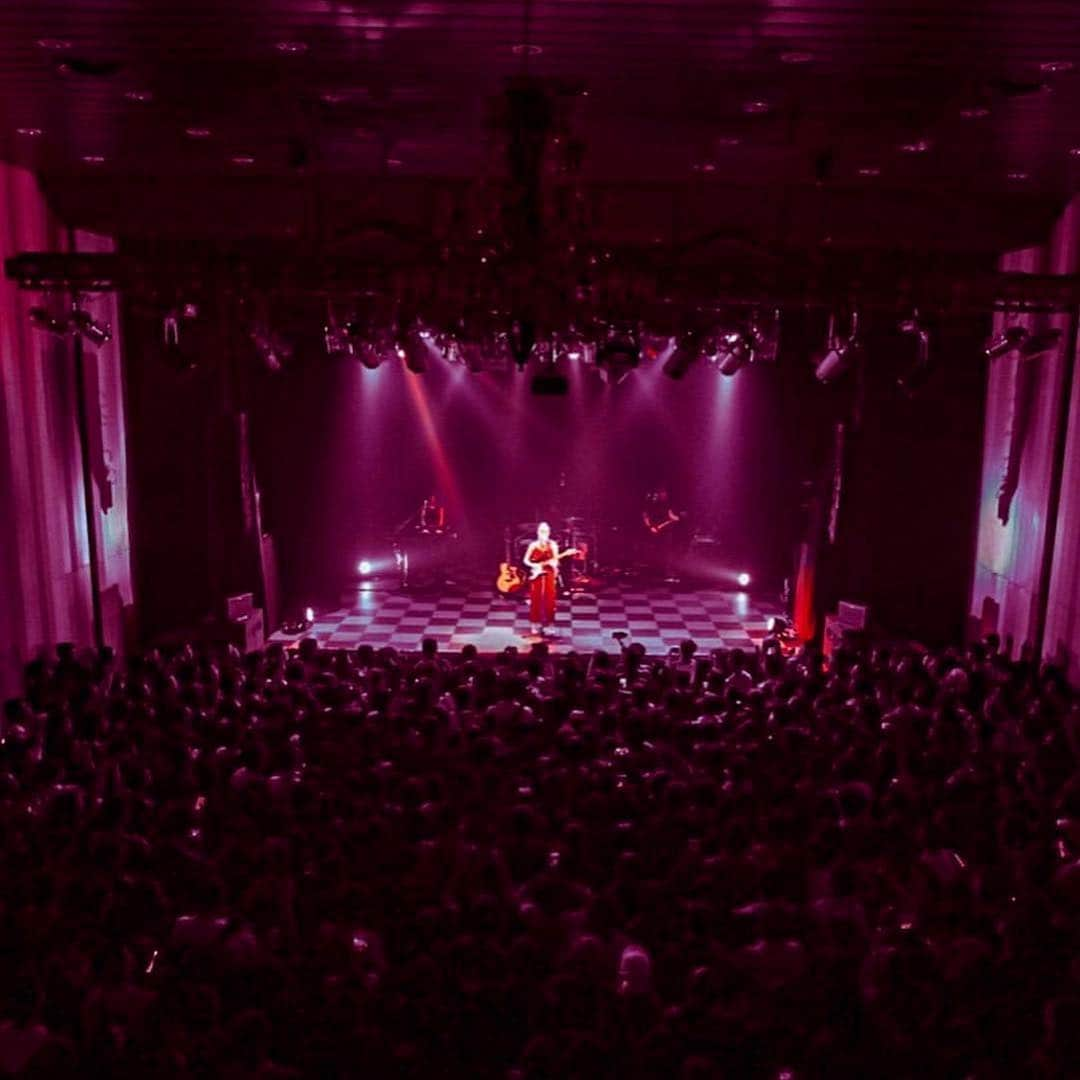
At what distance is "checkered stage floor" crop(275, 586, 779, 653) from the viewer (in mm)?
13234

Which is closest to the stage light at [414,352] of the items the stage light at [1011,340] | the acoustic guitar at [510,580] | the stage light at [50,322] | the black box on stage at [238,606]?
the stage light at [50,322]

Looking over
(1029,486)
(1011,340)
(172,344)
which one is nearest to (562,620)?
(1029,486)

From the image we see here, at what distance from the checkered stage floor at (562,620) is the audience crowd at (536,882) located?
513cm

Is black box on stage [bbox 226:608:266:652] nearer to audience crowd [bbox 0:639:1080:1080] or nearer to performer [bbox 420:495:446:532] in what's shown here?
audience crowd [bbox 0:639:1080:1080]

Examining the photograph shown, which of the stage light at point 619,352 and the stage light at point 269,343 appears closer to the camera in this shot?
the stage light at point 619,352

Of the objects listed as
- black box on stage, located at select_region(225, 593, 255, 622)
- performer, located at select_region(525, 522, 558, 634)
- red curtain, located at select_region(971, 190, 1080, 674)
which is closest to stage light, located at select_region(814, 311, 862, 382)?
red curtain, located at select_region(971, 190, 1080, 674)

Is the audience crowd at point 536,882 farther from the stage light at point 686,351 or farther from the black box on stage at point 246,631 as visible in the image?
the black box on stage at point 246,631

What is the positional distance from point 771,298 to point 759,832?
3.97 meters

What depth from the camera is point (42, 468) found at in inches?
400

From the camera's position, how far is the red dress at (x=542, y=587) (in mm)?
13383

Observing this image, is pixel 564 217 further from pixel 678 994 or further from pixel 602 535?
pixel 602 535

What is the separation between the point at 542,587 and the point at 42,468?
5.99m

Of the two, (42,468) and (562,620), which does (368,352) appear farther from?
(562,620)

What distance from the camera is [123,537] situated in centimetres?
1243
